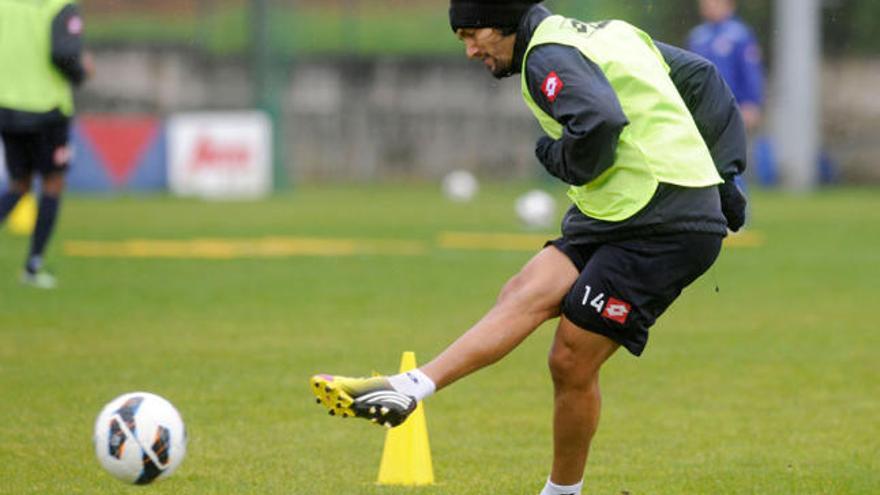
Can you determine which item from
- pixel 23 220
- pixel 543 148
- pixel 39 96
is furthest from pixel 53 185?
pixel 543 148

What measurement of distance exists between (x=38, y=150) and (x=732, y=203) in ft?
26.5

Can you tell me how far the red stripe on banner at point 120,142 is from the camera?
87.6 ft

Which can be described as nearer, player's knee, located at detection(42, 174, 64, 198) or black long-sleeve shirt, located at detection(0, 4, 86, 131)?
black long-sleeve shirt, located at detection(0, 4, 86, 131)

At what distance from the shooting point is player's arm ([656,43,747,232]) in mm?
6141

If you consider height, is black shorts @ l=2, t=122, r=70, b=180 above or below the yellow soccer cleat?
below

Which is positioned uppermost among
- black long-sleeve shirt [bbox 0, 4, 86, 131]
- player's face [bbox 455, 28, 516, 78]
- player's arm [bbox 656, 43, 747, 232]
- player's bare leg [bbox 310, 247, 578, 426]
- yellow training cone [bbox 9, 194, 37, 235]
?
player's face [bbox 455, 28, 516, 78]

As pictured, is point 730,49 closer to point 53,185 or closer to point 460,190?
point 53,185

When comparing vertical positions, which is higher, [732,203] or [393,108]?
[732,203]

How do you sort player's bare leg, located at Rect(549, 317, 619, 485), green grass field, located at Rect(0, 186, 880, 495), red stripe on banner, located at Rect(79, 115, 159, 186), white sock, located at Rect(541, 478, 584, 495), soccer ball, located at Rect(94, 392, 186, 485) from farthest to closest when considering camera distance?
1. red stripe on banner, located at Rect(79, 115, 159, 186)
2. green grass field, located at Rect(0, 186, 880, 495)
3. white sock, located at Rect(541, 478, 584, 495)
4. soccer ball, located at Rect(94, 392, 186, 485)
5. player's bare leg, located at Rect(549, 317, 619, 485)

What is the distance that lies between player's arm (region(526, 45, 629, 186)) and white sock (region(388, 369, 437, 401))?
0.80 metres

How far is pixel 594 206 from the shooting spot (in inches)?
228

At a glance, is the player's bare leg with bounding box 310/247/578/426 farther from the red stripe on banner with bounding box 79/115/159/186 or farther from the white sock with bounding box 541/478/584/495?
the red stripe on banner with bounding box 79/115/159/186

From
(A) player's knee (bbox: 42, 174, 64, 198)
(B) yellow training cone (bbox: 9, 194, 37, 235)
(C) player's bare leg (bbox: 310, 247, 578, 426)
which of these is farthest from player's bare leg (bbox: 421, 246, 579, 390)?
(B) yellow training cone (bbox: 9, 194, 37, 235)

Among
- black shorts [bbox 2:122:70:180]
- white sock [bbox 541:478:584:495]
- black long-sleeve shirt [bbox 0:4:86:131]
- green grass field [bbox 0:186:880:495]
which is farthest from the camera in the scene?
black shorts [bbox 2:122:70:180]
